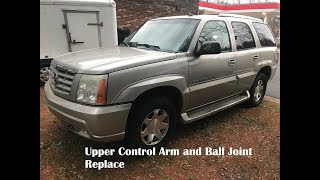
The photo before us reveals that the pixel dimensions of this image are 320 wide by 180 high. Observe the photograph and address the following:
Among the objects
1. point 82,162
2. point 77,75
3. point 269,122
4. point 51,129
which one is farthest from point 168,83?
point 269,122

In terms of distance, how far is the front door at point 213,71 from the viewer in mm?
3812

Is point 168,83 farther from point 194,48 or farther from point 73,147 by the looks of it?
point 73,147

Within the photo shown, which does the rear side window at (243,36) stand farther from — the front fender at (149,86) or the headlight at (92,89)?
the headlight at (92,89)

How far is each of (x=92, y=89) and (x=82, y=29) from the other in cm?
480

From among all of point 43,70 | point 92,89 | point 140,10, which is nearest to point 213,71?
point 92,89

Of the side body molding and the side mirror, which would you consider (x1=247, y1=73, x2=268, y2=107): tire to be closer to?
the side mirror

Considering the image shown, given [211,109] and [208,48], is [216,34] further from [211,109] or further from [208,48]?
[211,109]

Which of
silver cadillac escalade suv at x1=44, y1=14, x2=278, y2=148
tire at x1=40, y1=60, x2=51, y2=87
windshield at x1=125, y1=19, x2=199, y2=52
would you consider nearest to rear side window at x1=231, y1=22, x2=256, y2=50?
silver cadillac escalade suv at x1=44, y1=14, x2=278, y2=148

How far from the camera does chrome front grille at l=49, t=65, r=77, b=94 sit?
3.12 m

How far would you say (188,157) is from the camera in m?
3.62

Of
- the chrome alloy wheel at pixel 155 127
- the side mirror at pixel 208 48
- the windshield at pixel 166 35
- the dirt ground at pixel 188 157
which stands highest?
the windshield at pixel 166 35

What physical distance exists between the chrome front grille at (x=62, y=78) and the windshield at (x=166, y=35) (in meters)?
1.29

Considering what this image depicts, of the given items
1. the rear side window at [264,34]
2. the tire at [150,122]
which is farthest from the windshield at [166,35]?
the rear side window at [264,34]

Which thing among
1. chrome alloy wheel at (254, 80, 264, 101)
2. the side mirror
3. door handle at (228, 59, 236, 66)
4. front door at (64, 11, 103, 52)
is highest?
front door at (64, 11, 103, 52)
